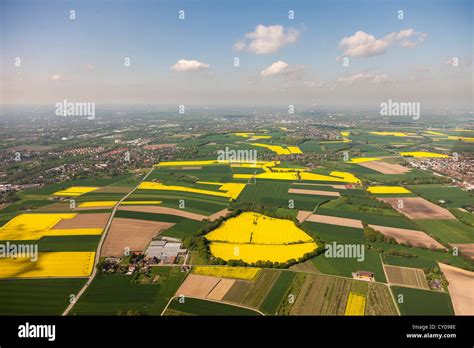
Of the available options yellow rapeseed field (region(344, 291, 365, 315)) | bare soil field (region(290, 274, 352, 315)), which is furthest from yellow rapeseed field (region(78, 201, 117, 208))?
yellow rapeseed field (region(344, 291, 365, 315))

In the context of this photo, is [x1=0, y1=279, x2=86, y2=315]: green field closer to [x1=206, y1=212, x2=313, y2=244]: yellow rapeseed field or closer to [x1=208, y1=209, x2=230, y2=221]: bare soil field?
[x1=206, y1=212, x2=313, y2=244]: yellow rapeseed field

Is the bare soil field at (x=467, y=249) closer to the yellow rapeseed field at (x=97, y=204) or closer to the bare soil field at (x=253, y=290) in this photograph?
the bare soil field at (x=253, y=290)

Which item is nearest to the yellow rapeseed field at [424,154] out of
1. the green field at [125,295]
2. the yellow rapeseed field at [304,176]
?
the yellow rapeseed field at [304,176]

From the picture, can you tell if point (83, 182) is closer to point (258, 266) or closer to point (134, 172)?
point (134, 172)

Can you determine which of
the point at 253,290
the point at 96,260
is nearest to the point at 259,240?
the point at 253,290

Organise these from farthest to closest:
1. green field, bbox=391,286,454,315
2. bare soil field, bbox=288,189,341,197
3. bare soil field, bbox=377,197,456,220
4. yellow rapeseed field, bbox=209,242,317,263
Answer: bare soil field, bbox=288,189,341,197 < bare soil field, bbox=377,197,456,220 < yellow rapeseed field, bbox=209,242,317,263 < green field, bbox=391,286,454,315
